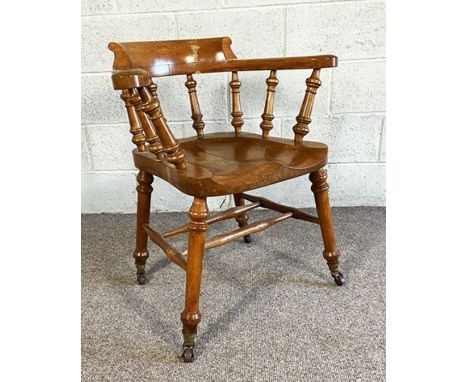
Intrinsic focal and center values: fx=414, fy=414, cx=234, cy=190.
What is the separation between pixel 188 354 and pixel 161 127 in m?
0.57

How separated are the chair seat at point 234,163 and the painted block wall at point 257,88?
44cm

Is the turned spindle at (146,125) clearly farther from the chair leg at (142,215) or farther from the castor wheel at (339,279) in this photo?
the castor wheel at (339,279)

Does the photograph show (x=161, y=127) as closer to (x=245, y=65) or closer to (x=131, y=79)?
(x=131, y=79)

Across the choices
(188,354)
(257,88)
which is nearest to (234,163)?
(188,354)

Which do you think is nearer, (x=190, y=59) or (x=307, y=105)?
(x=307, y=105)

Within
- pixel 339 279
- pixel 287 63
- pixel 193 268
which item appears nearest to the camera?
pixel 193 268

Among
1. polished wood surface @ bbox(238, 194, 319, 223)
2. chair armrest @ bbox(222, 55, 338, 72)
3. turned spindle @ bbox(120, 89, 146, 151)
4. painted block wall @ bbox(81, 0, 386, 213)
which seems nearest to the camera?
turned spindle @ bbox(120, 89, 146, 151)

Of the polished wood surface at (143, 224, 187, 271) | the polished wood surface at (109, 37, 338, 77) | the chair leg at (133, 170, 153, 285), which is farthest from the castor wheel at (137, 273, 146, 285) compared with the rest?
the polished wood surface at (109, 37, 338, 77)

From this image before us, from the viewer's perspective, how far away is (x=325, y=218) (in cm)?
126

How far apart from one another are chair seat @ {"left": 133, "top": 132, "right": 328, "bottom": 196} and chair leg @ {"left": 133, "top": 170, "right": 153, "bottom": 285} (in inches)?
2.4

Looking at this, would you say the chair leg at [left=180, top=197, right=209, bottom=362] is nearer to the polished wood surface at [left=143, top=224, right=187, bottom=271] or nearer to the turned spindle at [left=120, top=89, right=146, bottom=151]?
the polished wood surface at [left=143, top=224, right=187, bottom=271]

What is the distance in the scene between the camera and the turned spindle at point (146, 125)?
2.94ft

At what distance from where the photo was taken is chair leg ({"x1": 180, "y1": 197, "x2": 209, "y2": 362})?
0.98 meters
